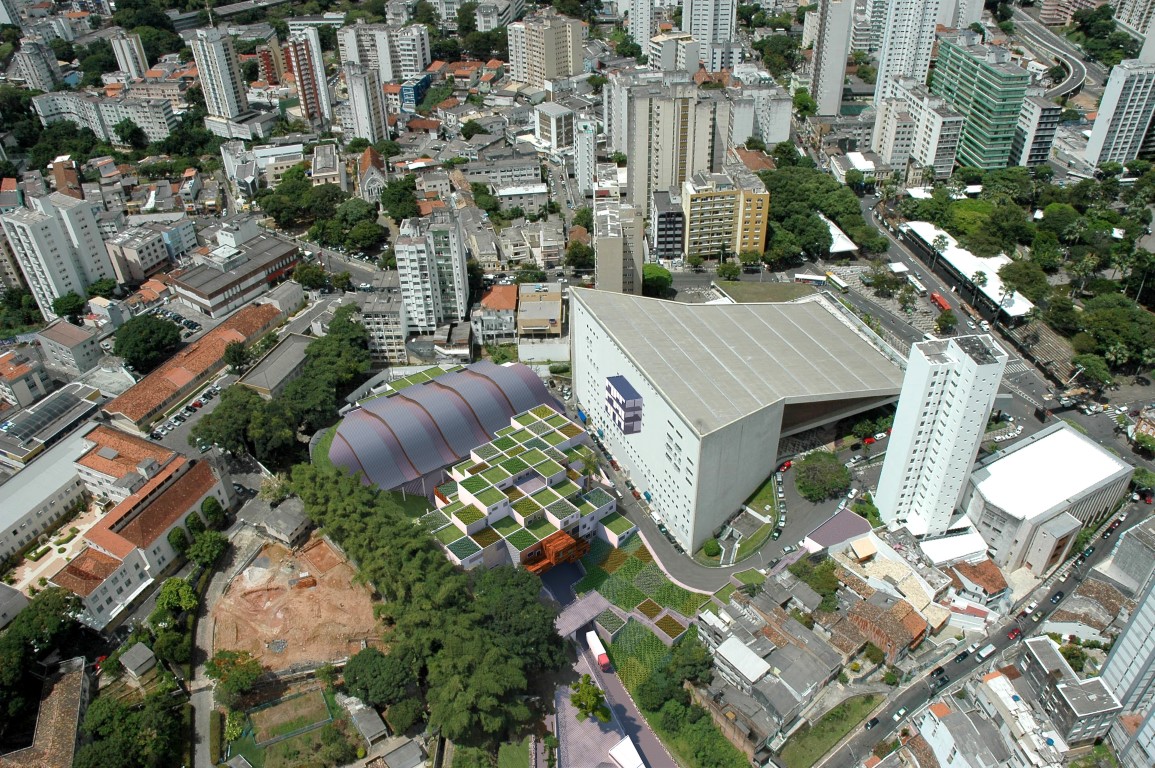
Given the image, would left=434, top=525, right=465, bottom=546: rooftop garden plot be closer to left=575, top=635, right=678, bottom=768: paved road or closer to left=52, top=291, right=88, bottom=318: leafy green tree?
left=575, top=635, right=678, bottom=768: paved road

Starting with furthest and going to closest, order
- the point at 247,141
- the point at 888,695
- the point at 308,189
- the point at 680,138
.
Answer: the point at 247,141 → the point at 308,189 → the point at 680,138 → the point at 888,695

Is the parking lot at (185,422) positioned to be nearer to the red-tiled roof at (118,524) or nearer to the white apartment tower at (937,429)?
the red-tiled roof at (118,524)

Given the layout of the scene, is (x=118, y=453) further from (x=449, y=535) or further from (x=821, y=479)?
(x=821, y=479)

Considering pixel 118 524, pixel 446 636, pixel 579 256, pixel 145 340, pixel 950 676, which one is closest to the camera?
pixel 446 636

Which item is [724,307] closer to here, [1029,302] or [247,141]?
[1029,302]

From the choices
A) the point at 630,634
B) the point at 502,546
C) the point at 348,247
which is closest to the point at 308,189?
the point at 348,247

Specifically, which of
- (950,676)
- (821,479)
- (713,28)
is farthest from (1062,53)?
(950,676)
